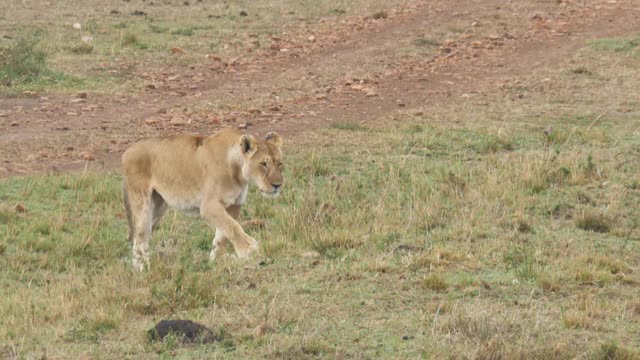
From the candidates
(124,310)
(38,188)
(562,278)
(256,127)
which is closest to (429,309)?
(562,278)

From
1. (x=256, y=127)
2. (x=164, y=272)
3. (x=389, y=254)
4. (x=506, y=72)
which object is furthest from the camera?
(x=506, y=72)

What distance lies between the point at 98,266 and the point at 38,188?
7.75 ft

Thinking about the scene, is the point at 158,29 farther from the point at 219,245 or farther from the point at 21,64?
the point at 219,245

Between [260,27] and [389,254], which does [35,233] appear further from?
[260,27]

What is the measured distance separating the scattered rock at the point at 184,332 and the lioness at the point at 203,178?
6.81 ft

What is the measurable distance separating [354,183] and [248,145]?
2510 millimetres

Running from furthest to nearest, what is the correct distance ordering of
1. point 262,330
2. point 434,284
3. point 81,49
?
point 81,49, point 434,284, point 262,330

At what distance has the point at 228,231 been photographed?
28.2 ft

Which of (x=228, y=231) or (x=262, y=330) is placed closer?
(x=262, y=330)

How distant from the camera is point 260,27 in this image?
2116 cm

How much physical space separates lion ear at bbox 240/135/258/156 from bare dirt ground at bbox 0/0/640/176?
12.4ft

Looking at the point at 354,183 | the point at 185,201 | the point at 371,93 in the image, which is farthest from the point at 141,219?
the point at 371,93

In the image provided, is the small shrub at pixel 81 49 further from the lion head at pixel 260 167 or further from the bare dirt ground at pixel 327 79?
the lion head at pixel 260 167

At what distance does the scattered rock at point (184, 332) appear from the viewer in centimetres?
634
